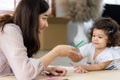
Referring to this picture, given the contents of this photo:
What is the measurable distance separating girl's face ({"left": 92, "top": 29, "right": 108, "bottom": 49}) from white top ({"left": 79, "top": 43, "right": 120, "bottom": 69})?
0.03 metres

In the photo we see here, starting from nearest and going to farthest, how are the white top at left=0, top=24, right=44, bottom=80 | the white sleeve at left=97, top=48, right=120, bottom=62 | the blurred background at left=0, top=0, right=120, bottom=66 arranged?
the white top at left=0, top=24, right=44, bottom=80 → the white sleeve at left=97, top=48, right=120, bottom=62 → the blurred background at left=0, top=0, right=120, bottom=66

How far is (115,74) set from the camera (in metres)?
1.11

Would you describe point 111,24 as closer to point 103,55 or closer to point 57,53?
point 103,55

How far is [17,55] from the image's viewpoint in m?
0.92

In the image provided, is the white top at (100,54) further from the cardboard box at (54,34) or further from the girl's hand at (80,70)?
the cardboard box at (54,34)

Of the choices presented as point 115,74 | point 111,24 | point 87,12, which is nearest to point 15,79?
point 115,74

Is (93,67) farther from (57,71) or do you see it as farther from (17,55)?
(17,55)

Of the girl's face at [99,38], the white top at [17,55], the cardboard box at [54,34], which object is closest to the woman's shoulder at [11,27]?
the white top at [17,55]

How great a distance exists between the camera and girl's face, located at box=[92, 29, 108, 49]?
1.33 meters

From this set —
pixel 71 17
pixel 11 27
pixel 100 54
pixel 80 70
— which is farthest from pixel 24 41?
pixel 71 17

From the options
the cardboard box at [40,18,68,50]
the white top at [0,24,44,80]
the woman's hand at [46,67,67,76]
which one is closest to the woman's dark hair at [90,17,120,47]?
the woman's hand at [46,67,67,76]

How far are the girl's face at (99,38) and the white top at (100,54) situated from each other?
32 millimetres

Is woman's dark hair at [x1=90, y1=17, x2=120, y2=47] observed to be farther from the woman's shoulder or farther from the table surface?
the woman's shoulder

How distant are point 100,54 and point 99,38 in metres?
0.08
